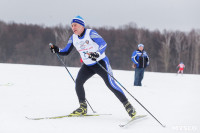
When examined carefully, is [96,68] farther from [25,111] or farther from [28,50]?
[28,50]

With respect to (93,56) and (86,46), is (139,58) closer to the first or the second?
(86,46)

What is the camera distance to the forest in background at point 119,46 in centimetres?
4344

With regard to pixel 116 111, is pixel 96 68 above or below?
above

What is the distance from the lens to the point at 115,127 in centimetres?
322

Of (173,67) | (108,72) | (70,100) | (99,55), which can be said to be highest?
(99,55)

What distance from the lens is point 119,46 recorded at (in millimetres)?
48344

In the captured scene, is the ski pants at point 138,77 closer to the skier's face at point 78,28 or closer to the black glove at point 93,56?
the skier's face at point 78,28

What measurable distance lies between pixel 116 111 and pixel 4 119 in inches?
77.9

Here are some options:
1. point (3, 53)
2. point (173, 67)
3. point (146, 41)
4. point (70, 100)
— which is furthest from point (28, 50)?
point (70, 100)

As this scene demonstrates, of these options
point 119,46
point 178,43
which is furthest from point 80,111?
point 119,46

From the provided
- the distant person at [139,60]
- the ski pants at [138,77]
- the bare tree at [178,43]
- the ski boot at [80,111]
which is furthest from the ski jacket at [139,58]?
the bare tree at [178,43]

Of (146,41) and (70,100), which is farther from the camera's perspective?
(146,41)

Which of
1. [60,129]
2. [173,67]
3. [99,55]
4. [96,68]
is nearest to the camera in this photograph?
[60,129]

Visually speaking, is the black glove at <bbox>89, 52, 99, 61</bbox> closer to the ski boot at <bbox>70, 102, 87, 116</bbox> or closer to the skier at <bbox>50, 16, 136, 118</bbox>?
the skier at <bbox>50, 16, 136, 118</bbox>
